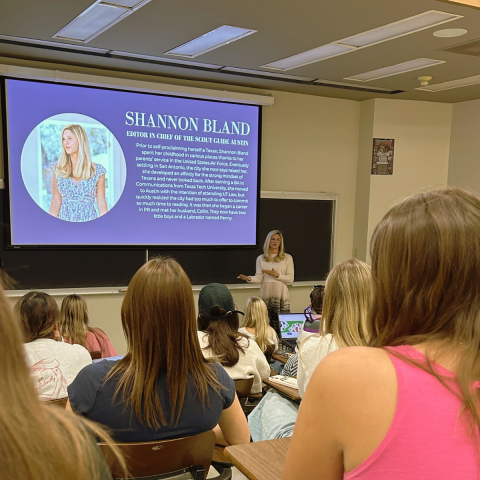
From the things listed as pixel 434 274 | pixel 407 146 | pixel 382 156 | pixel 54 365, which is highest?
pixel 407 146

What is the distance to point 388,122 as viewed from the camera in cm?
624

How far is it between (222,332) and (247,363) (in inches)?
9.2

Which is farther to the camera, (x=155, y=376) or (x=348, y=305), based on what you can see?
(x=348, y=305)

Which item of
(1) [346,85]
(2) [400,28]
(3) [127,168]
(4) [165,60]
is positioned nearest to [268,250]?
(3) [127,168]

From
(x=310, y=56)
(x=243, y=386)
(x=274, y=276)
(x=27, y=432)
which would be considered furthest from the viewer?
(x=274, y=276)

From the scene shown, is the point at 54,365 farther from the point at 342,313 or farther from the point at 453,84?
the point at 453,84

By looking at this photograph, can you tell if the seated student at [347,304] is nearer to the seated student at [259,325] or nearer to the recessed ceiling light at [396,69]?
the seated student at [259,325]

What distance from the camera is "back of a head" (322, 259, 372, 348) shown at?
6.24ft

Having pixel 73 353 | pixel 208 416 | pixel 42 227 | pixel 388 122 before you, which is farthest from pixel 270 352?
pixel 388 122

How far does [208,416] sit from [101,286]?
3.90 m

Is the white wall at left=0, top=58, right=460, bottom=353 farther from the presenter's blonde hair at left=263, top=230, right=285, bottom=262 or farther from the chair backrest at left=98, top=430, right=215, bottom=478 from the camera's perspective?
the chair backrest at left=98, top=430, right=215, bottom=478

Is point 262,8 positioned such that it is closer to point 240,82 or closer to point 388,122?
point 240,82

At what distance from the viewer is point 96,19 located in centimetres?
376

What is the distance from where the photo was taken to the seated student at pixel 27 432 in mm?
502
